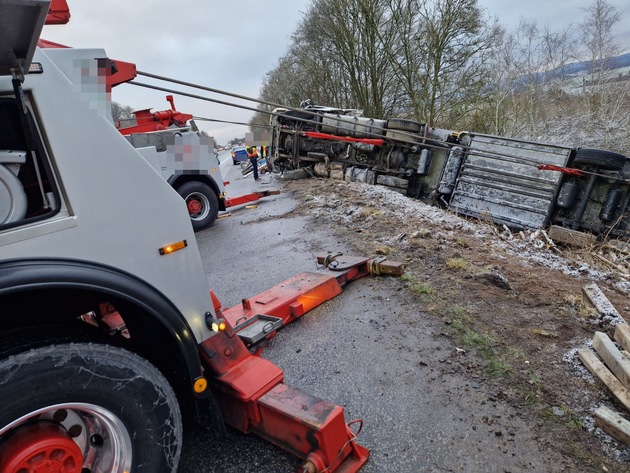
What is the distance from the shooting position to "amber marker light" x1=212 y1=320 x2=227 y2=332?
6.40 ft

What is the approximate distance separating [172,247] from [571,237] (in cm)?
711

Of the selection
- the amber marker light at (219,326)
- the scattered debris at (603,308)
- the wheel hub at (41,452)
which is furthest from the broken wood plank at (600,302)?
the wheel hub at (41,452)

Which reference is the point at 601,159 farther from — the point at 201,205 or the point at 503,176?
→ the point at 201,205

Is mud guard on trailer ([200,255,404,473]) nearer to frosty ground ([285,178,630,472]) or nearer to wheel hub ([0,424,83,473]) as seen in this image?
wheel hub ([0,424,83,473])

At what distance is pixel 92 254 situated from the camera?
1.46 meters

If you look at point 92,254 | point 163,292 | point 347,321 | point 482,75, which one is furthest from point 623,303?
point 482,75

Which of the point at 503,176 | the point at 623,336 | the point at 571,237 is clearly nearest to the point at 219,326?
the point at 623,336

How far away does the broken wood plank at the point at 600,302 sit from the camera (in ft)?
10.3

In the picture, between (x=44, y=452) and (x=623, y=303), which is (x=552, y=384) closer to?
(x=623, y=303)

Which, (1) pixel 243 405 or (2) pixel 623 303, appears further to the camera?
(2) pixel 623 303

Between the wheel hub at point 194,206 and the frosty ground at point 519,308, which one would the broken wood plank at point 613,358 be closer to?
the frosty ground at point 519,308

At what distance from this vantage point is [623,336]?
2607 millimetres

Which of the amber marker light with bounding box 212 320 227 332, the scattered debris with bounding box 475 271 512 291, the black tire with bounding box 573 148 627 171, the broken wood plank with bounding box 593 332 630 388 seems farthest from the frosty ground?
the amber marker light with bounding box 212 320 227 332

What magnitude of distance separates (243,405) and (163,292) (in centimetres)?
77
